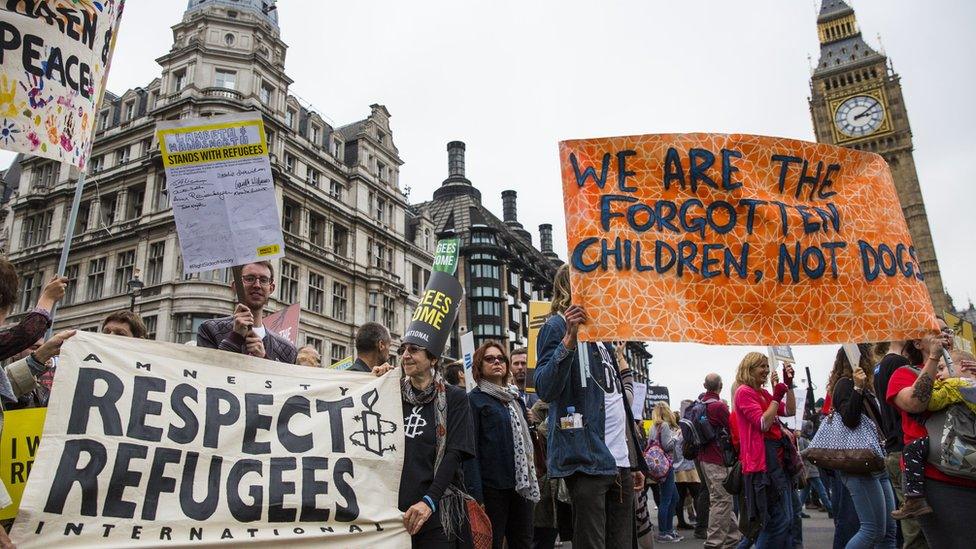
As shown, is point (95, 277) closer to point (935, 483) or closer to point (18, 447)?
point (18, 447)

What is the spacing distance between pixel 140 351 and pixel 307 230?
33899 millimetres

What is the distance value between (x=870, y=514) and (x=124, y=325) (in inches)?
246

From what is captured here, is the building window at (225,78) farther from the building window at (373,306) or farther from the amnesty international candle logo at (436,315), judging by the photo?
the amnesty international candle logo at (436,315)

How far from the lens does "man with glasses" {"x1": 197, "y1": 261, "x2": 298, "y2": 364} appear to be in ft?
13.9

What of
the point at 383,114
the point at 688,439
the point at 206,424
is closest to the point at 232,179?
the point at 206,424

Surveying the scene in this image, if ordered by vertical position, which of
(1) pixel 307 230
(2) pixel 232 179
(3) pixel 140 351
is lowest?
(3) pixel 140 351

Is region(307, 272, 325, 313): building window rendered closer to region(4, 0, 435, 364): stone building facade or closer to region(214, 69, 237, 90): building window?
region(4, 0, 435, 364): stone building facade

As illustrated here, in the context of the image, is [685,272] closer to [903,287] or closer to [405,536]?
[903,287]

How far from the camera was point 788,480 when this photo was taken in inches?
248

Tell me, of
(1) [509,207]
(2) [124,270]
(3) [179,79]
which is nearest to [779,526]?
(2) [124,270]

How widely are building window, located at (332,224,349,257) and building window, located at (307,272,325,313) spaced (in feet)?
9.38

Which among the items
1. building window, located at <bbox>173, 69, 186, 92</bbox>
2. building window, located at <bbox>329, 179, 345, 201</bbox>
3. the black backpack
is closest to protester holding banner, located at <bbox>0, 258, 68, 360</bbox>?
the black backpack

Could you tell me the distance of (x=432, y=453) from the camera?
427cm

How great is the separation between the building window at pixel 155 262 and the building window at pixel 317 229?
810 centimetres
